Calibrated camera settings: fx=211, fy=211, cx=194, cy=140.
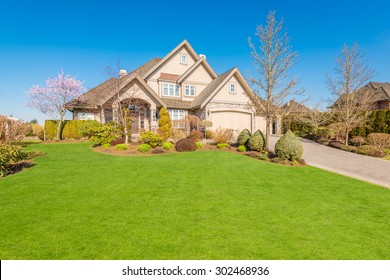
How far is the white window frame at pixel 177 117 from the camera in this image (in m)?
23.8

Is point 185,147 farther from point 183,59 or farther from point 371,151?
point 183,59

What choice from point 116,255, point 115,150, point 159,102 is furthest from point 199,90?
point 116,255

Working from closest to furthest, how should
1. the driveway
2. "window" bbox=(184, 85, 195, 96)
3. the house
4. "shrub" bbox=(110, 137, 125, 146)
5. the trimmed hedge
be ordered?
the driveway < "shrub" bbox=(110, 137, 125, 146) < the trimmed hedge < the house < "window" bbox=(184, 85, 195, 96)

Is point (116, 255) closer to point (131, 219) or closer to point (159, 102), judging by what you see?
point (131, 219)

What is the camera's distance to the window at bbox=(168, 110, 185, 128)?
2383cm

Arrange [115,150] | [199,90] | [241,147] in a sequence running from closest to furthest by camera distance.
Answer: [115,150] → [241,147] → [199,90]

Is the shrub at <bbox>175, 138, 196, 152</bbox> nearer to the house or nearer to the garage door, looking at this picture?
the house

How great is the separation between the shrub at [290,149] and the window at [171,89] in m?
15.6

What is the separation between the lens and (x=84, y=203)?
5.73m

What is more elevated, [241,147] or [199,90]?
[199,90]

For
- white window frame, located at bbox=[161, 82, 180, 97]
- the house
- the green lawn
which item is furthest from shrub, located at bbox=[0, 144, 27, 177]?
white window frame, located at bbox=[161, 82, 180, 97]

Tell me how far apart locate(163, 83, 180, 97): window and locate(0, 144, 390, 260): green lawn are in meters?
17.1

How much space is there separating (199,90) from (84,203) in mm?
21828
